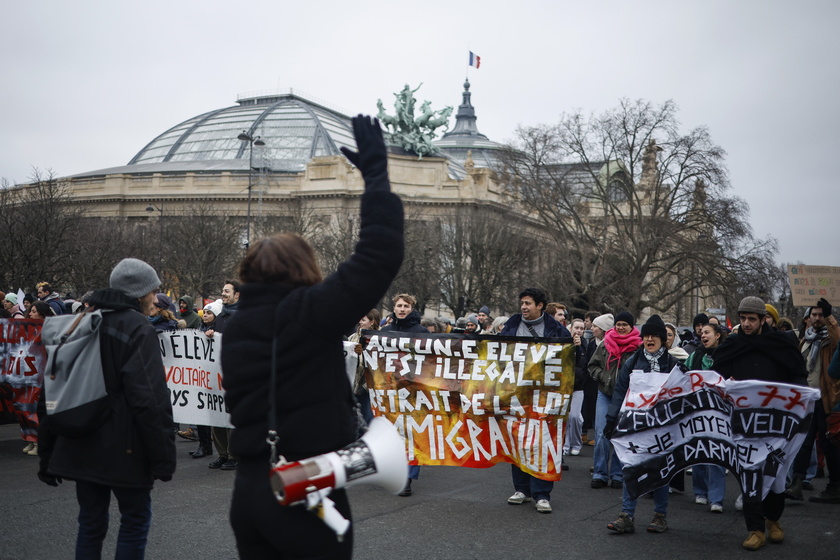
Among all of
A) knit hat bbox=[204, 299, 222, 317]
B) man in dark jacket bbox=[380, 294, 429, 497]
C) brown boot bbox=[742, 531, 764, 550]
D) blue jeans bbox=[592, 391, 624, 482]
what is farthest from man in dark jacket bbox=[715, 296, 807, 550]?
knit hat bbox=[204, 299, 222, 317]

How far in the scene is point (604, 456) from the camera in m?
9.45

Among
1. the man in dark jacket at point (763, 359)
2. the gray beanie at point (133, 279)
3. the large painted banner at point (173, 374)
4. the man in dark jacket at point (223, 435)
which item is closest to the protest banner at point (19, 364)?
the large painted banner at point (173, 374)

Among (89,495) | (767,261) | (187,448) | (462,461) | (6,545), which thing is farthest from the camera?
(767,261)

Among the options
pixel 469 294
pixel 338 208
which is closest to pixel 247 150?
pixel 338 208

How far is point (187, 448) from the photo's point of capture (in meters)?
11.7

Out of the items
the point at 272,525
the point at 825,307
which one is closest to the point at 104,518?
the point at 272,525

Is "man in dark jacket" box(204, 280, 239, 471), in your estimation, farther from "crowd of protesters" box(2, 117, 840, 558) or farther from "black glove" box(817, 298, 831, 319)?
"black glove" box(817, 298, 831, 319)

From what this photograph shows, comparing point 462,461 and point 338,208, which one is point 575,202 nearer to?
point 338,208

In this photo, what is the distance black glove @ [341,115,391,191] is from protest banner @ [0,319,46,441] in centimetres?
812

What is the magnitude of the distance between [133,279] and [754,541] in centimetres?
476

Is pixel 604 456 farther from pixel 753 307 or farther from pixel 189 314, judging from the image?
pixel 189 314

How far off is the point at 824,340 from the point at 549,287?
35285mm

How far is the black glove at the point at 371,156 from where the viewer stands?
126 inches

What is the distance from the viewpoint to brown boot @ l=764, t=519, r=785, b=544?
22.9ft
